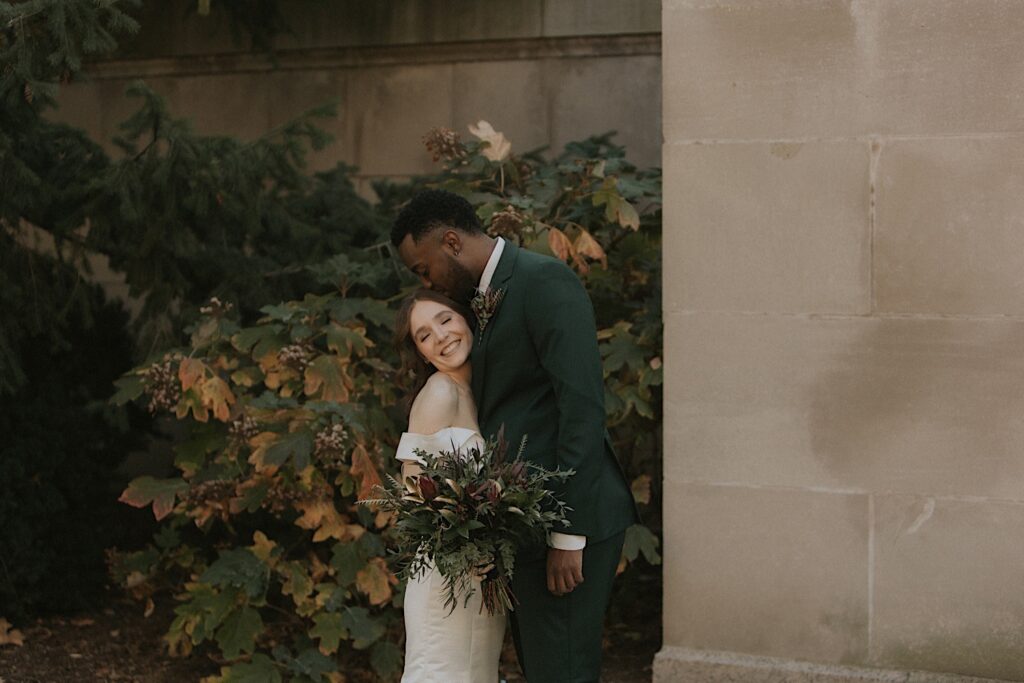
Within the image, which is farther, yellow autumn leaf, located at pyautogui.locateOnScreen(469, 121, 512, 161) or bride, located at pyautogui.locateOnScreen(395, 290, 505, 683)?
yellow autumn leaf, located at pyautogui.locateOnScreen(469, 121, 512, 161)

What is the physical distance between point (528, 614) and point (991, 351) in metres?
2.14

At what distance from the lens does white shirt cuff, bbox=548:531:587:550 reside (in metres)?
3.46

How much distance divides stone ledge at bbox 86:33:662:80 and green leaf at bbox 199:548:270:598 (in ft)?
11.7

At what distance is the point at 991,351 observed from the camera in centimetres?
457

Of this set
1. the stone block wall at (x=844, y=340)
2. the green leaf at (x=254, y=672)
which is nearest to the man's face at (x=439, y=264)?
the stone block wall at (x=844, y=340)

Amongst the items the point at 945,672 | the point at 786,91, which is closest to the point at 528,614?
the point at 945,672

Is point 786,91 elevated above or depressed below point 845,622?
above

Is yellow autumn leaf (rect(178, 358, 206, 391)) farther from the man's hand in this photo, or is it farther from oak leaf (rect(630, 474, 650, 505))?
the man's hand

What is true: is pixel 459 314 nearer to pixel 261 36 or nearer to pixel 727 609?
pixel 727 609

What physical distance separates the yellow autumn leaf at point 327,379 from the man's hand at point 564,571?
210cm

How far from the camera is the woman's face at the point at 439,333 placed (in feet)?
11.9

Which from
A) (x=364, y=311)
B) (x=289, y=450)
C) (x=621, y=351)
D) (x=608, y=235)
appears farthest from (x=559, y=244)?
(x=289, y=450)

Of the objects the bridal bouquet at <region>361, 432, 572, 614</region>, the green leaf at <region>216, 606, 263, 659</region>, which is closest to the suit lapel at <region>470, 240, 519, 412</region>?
the bridal bouquet at <region>361, 432, 572, 614</region>

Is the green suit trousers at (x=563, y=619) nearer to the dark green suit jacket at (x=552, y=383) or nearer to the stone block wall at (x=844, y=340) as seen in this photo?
the dark green suit jacket at (x=552, y=383)
